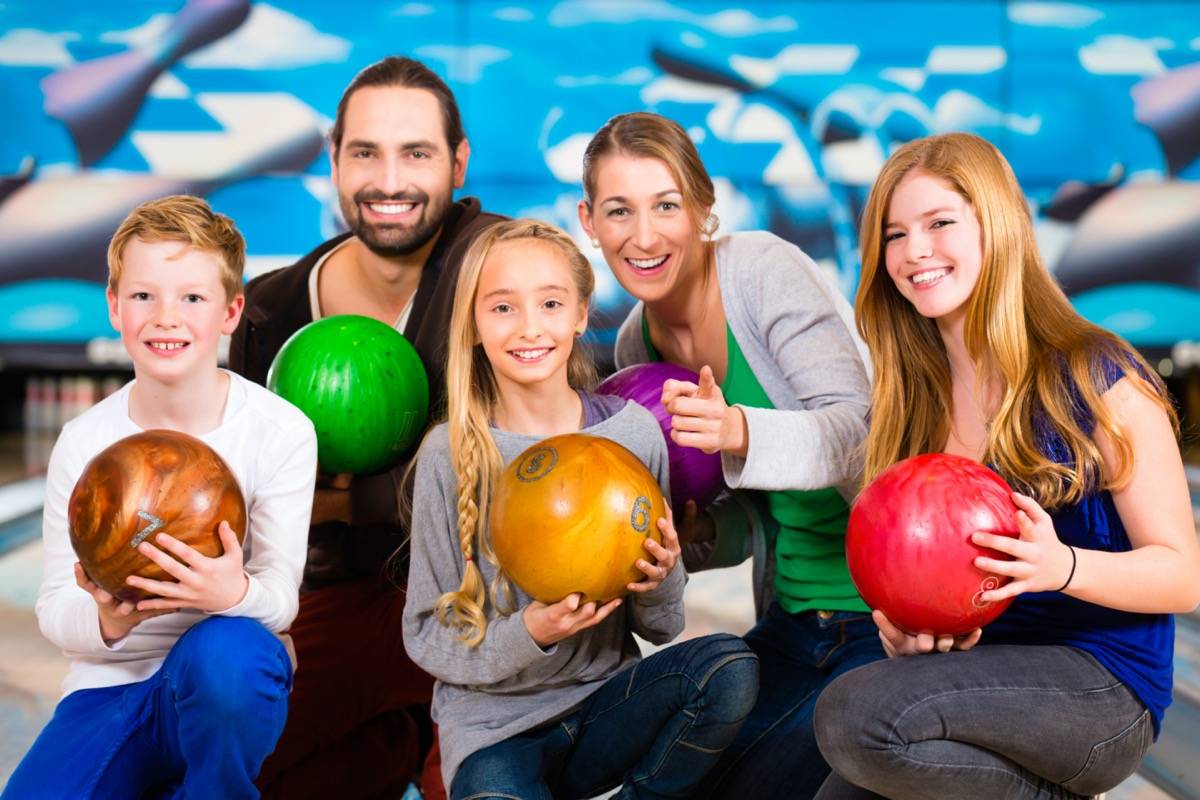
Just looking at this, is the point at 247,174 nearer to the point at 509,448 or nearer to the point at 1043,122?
the point at 1043,122

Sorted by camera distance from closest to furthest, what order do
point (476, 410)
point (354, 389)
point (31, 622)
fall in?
point (476, 410) → point (354, 389) → point (31, 622)

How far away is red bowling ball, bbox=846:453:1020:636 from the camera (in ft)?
4.85

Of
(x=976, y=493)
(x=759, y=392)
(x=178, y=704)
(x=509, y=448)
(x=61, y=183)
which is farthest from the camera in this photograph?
(x=61, y=183)

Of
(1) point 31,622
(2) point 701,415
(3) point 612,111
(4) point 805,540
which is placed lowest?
(1) point 31,622

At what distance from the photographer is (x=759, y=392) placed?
83.4 inches

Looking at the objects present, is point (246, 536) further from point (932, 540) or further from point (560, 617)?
point (932, 540)

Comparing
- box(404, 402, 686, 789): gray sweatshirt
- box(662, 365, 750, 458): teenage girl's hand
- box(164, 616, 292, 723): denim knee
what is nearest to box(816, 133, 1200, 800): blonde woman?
box(662, 365, 750, 458): teenage girl's hand

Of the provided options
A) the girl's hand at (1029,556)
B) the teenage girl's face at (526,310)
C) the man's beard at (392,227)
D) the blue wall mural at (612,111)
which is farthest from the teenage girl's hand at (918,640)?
the blue wall mural at (612,111)

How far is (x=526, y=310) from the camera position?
1.87 m

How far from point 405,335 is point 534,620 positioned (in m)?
0.91

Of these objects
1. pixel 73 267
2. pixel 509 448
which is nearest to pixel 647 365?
pixel 509 448

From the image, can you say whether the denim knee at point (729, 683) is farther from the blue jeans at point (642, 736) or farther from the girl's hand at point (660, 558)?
the girl's hand at point (660, 558)

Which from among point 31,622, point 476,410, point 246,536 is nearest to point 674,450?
point 476,410

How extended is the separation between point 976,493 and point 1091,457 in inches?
7.5
